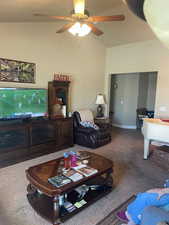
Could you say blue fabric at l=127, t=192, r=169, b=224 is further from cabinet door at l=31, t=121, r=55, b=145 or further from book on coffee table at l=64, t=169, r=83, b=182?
cabinet door at l=31, t=121, r=55, b=145

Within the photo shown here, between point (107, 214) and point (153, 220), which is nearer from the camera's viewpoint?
point (153, 220)

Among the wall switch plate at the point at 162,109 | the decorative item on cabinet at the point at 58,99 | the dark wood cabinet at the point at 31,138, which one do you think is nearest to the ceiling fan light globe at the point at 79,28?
the decorative item on cabinet at the point at 58,99

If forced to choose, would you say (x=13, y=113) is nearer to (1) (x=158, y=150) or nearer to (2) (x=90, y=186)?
(2) (x=90, y=186)

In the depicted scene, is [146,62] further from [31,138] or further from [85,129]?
[31,138]

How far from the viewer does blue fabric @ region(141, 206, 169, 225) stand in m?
1.26

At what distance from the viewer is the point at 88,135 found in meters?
4.71

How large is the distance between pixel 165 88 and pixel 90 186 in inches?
155

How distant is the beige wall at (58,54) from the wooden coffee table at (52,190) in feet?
7.77

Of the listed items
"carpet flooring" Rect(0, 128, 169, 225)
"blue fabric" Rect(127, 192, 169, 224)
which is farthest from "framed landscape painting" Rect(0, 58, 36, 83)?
"blue fabric" Rect(127, 192, 169, 224)

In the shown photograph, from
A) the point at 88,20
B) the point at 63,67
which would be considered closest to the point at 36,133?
the point at 63,67

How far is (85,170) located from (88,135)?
2.27 m

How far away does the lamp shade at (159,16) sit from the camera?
1.25ft

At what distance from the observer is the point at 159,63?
529cm

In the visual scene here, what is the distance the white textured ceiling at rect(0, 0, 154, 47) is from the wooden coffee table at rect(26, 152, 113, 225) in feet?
6.49
